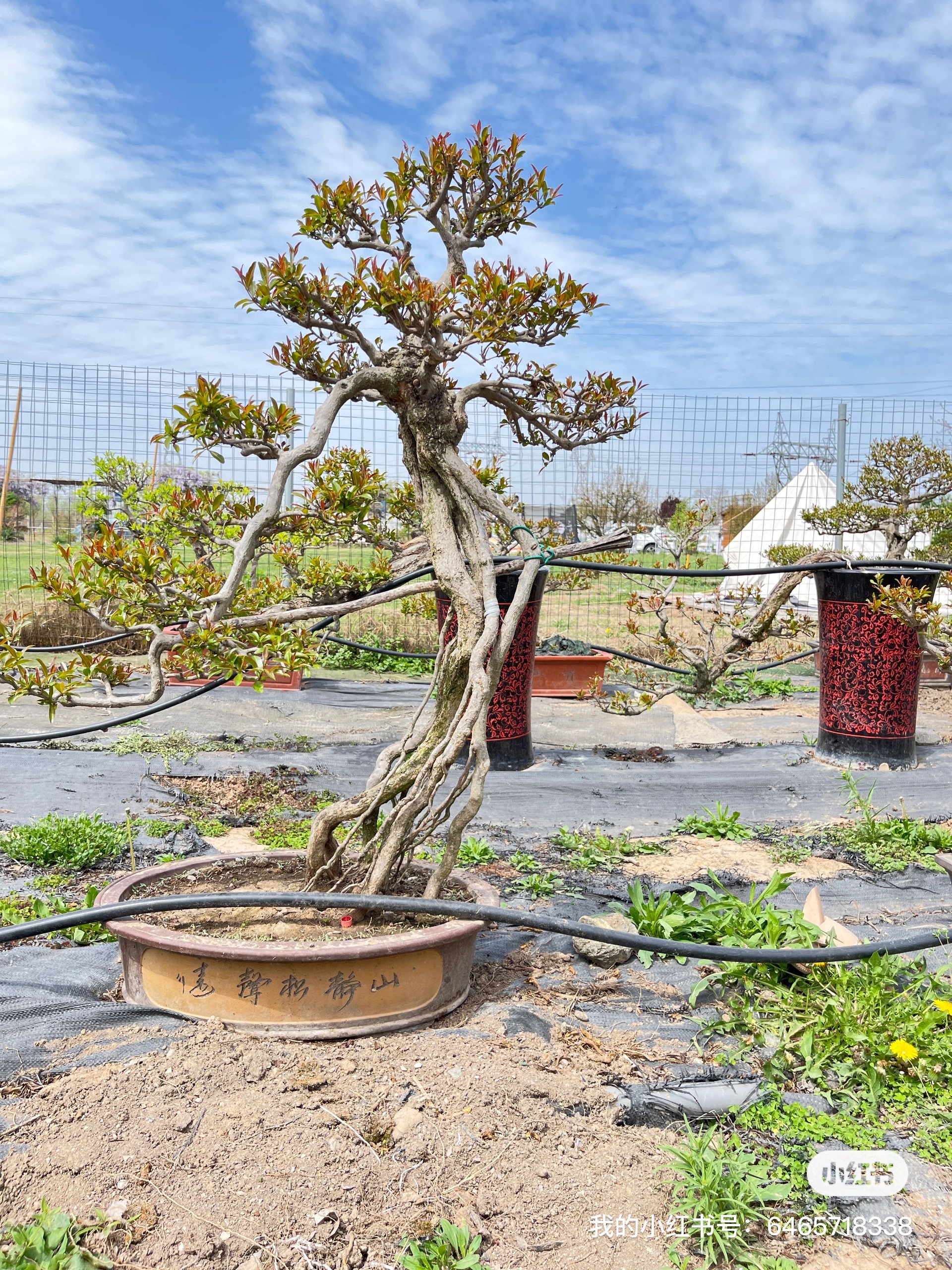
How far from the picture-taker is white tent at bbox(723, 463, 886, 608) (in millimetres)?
9945

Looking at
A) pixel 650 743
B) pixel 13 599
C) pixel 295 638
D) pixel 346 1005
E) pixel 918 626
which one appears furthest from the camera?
pixel 13 599

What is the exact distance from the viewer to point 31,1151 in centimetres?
149

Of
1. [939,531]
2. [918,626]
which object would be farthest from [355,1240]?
[939,531]

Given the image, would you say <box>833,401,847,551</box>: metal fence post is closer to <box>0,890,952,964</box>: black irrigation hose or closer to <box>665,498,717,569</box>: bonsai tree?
<box>665,498,717,569</box>: bonsai tree

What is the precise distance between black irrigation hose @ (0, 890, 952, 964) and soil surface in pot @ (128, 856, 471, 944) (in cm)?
9

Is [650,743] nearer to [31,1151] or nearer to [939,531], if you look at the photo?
[939,531]

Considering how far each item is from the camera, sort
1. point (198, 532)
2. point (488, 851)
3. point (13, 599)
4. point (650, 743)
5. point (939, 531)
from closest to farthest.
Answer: point (198, 532)
point (488, 851)
point (650, 743)
point (939, 531)
point (13, 599)

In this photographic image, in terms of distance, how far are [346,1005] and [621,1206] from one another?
69cm

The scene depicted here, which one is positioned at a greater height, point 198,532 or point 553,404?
point 553,404

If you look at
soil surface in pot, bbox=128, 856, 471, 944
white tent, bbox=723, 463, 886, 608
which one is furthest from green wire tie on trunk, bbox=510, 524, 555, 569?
white tent, bbox=723, 463, 886, 608

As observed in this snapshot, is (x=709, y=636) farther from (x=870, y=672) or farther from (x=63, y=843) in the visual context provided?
(x=63, y=843)

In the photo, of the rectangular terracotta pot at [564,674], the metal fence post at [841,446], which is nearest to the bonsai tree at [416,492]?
the rectangular terracotta pot at [564,674]

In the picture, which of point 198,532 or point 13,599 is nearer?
point 198,532

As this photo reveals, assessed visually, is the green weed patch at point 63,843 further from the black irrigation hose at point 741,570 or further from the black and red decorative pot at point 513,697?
the black and red decorative pot at point 513,697
